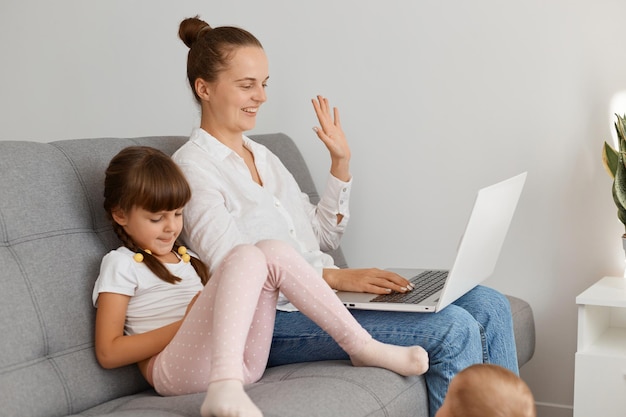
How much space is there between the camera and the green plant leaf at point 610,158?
2564 mm

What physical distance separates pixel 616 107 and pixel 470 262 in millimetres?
958

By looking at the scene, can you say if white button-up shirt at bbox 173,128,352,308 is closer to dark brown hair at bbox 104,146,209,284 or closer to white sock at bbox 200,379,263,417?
dark brown hair at bbox 104,146,209,284

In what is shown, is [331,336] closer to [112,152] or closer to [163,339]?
[163,339]

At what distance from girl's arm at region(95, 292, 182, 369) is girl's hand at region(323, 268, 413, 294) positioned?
18.7 inches

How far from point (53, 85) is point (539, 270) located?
210cm

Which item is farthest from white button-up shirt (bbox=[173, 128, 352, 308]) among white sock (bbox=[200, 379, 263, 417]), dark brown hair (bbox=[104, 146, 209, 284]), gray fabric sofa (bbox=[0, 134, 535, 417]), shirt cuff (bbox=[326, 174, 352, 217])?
white sock (bbox=[200, 379, 263, 417])

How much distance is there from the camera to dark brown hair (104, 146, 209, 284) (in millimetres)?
1872

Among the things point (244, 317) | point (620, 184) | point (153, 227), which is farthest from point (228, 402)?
point (620, 184)

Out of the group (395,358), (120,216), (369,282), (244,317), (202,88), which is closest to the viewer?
(244,317)

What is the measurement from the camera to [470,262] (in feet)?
6.63

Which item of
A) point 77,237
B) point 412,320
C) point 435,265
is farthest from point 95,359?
point 435,265

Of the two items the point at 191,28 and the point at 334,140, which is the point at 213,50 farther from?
the point at 334,140

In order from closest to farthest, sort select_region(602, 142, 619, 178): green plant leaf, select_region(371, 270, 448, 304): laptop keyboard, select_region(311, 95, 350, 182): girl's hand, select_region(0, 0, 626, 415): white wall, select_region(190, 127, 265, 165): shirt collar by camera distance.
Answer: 1. select_region(371, 270, 448, 304): laptop keyboard
2. select_region(190, 127, 265, 165): shirt collar
3. select_region(311, 95, 350, 182): girl's hand
4. select_region(602, 142, 619, 178): green plant leaf
5. select_region(0, 0, 626, 415): white wall

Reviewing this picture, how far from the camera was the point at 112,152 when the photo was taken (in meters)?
2.15
